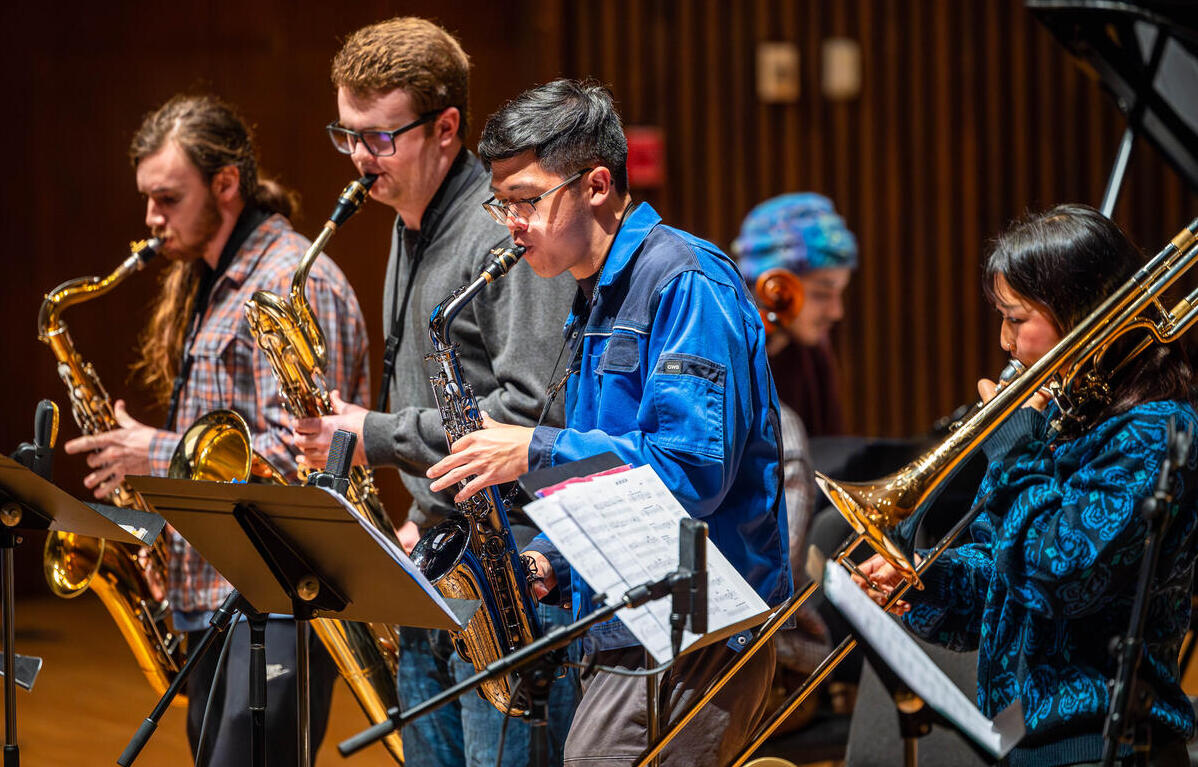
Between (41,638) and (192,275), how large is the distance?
9.52 ft

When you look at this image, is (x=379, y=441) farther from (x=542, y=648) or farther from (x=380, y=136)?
(x=542, y=648)

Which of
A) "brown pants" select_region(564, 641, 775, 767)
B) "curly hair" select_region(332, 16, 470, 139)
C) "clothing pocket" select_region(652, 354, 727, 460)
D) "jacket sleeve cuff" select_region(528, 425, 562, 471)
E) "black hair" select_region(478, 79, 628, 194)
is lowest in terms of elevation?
"brown pants" select_region(564, 641, 775, 767)

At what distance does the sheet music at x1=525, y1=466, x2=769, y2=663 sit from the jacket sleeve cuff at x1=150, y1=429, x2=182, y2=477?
1.47 m

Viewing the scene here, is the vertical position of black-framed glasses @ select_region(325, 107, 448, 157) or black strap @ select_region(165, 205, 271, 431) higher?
black-framed glasses @ select_region(325, 107, 448, 157)

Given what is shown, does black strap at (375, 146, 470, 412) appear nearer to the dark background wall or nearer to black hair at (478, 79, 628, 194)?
black hair at (478, 79, 628, 194)

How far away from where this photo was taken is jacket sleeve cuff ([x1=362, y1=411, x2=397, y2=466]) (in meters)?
2.42

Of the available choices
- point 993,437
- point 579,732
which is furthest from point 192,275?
point 993,437

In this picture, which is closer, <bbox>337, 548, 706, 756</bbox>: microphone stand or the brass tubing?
<bbox>337, 548, 706, 756</bbox>: microphone stand

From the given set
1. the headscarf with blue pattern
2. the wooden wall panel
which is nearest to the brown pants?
the headscarf with blue pattern

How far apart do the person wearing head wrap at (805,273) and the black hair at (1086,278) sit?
1.87 meters

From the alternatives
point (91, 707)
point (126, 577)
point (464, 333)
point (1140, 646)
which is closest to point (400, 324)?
point (464, 333)

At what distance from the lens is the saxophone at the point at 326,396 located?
2.62 metres

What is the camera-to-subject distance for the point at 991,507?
1905 mm

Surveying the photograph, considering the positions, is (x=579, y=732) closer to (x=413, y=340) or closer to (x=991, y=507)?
(x=991, y=507)
